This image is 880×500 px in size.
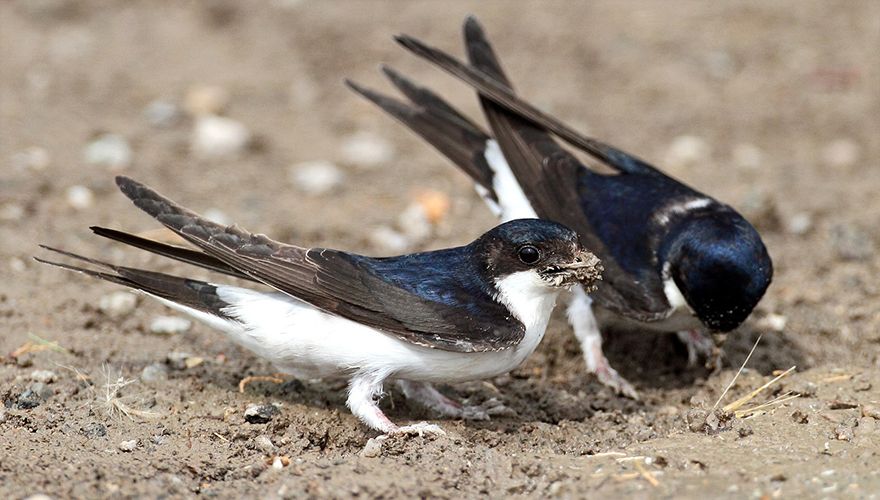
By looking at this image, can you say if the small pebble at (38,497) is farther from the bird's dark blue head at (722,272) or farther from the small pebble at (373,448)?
the bird's dark blue head at (722,272)

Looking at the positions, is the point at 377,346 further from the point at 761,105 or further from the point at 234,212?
the point at 761,105

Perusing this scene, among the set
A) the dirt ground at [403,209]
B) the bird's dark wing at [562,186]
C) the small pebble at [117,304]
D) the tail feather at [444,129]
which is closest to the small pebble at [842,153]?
the dirt ground at [403,209]

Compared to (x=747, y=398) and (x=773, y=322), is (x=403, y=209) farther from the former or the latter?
(x=747, y=398)

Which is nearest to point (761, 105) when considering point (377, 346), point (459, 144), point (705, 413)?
point (459, 144)

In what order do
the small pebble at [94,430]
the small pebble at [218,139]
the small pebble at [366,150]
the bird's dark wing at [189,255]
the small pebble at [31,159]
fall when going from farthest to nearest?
1. the small pebble at [366,150]
2. the small pebble at [218,139]
3. the small pebble at [31,159]
4. the bird's dark wing at [189,255]
5. the small pebble at [94,430]

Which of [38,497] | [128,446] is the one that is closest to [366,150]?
[128,446]

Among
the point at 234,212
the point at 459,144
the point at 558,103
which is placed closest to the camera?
the point at 459,144

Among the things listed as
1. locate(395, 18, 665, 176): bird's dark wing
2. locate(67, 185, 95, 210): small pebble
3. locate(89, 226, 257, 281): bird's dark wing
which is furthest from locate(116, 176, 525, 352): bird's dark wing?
locate(67, 185, 95, 210): small pebble
